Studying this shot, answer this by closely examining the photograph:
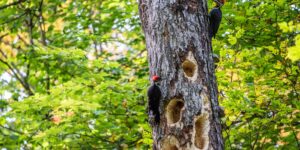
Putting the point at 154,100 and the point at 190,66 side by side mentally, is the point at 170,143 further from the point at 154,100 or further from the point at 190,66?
the point at 190,66

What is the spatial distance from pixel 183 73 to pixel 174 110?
24 centimetres

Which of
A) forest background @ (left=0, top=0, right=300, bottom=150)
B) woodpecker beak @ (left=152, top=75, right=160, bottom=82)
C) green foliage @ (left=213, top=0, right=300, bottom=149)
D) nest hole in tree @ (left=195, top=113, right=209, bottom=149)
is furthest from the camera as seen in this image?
forest background @ (left=0, top=0, right=300, bottom=150)

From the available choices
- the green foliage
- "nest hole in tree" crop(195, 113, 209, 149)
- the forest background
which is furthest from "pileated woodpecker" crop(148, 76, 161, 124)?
the green foliage

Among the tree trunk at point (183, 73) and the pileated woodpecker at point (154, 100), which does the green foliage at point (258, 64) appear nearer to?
the tree trunk at point (183, 73)

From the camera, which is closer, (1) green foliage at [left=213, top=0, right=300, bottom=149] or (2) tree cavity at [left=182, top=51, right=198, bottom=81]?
(2) tree cavity at [left=182, top=51, right=198, bottom=81]

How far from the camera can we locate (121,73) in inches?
215

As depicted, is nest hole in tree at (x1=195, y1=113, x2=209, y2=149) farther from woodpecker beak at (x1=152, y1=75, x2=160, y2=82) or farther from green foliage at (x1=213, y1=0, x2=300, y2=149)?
green foliage at (x1=213, y1=0, x2=300, y2=149)

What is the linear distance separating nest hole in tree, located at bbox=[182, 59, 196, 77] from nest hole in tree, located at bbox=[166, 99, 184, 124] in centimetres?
19

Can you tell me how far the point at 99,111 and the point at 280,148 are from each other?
7.18 ft

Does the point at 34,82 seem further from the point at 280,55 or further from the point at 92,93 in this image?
the point at 280,55

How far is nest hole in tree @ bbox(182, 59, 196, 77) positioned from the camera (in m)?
2.57

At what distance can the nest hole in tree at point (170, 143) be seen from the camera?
8.07 feet

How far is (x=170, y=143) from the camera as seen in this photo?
2473 millimetres

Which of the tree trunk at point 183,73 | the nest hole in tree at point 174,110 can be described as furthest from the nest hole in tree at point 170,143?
the nest hole in tree at point 174,110
